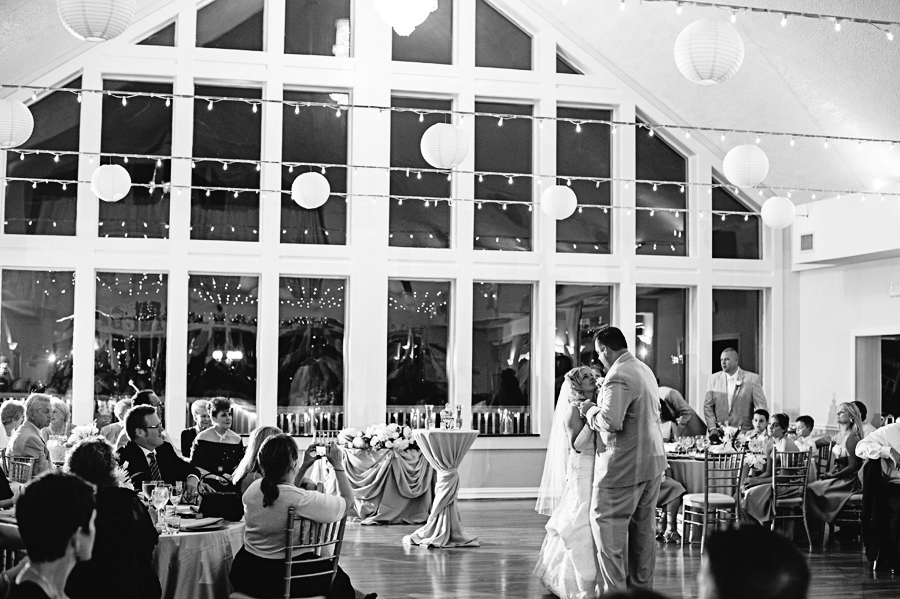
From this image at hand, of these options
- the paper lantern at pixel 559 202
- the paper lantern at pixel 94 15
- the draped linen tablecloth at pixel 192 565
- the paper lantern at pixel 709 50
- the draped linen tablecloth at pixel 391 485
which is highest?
the paper lantern at pixel 709 50

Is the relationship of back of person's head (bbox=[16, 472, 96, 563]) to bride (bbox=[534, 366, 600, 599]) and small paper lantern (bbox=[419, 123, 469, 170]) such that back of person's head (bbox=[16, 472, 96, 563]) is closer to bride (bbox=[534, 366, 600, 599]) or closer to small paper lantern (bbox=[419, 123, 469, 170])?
bride (bbox=[534, 366, 600, 599])

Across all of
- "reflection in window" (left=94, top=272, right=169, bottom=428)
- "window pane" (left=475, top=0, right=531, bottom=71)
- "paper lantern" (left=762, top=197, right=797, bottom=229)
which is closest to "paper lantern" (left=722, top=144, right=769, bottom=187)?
"paper lantern" (left=762, top=197, right=797, bottom=229)

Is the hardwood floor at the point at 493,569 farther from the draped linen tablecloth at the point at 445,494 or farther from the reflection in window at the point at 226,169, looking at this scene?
the reflection in window at the point at 226,169

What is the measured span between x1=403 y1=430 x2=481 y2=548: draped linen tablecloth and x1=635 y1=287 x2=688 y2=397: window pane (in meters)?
4.92

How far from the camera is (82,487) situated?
268cm

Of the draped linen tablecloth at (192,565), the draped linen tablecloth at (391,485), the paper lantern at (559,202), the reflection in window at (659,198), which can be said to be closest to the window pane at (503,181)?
the paper lantern at (559,202)

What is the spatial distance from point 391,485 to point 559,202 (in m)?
3.68

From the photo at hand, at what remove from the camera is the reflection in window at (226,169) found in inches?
492

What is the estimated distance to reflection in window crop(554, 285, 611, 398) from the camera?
43.3 ft

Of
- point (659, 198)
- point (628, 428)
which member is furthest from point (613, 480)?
point (659, 198)

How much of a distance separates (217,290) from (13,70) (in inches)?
130

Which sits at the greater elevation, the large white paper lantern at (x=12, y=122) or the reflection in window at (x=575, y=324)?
the large white paper lantern at (x=12, y=122)

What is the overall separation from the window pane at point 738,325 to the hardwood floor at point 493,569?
189 inches

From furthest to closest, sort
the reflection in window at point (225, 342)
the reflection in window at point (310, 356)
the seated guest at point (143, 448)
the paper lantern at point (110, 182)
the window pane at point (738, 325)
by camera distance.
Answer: the window pane at point (738, 325) < the reflection in window at point (310, 356) < the reflection in window at point (225, 342) < the paper lantern at point (110, 182) < the seated guest at point (143, 448)
